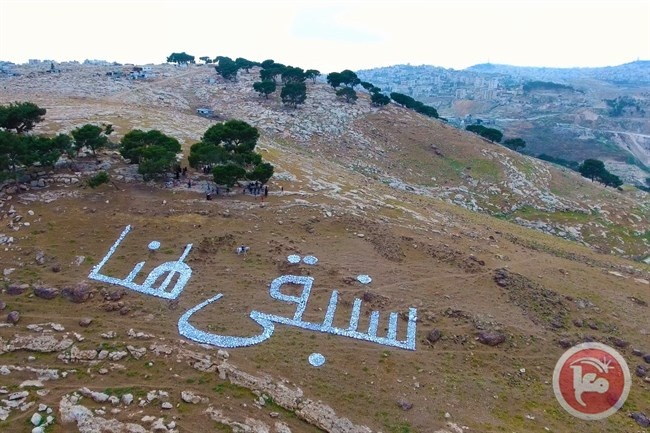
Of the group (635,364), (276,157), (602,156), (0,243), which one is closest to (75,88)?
(276,157)

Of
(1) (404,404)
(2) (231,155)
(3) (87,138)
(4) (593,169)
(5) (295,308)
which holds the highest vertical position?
(3) (87,138)

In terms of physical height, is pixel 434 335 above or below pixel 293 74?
below

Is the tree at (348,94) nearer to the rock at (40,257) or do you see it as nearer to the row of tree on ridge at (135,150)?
the row of tree on ridge at (135,150)

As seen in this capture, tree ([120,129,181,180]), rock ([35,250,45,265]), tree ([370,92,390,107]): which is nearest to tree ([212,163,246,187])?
tree ([120,129,181,180])

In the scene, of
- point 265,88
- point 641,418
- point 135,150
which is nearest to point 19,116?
point 135,150

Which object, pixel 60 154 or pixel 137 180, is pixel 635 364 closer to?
pixel 137 180

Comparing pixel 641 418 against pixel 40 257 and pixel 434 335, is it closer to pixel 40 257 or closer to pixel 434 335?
pixel 434 335
